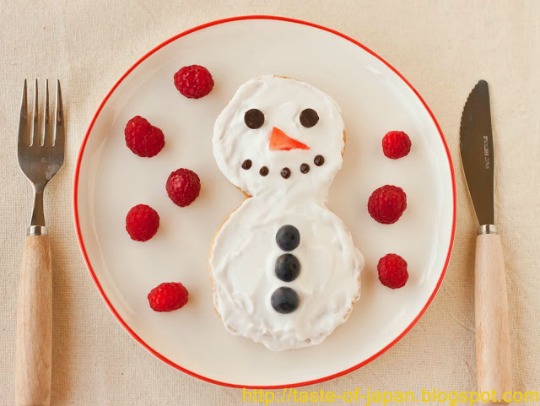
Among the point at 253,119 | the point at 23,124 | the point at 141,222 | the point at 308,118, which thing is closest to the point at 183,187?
the point at 141,222

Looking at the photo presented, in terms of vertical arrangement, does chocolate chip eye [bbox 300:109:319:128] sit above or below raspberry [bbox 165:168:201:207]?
above

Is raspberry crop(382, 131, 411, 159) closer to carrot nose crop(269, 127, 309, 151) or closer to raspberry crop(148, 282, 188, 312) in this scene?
carrot nose crop(269, 127, 309, 151)

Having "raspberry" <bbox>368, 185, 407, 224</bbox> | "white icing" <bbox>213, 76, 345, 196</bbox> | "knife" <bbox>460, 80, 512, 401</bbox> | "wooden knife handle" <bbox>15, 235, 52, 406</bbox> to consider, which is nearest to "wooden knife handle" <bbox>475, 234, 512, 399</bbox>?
"knife" <bbox>460, 80, 512, 401</bbox>

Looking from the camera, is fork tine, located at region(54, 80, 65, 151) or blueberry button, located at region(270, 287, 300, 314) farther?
fork tine, located at region(54, 80, 65, 151)

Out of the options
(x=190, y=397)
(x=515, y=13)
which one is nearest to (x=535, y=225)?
(x=515, y=13)

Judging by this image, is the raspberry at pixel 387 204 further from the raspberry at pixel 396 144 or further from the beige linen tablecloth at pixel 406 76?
the beige linen tablecloth at pixel 406 76
